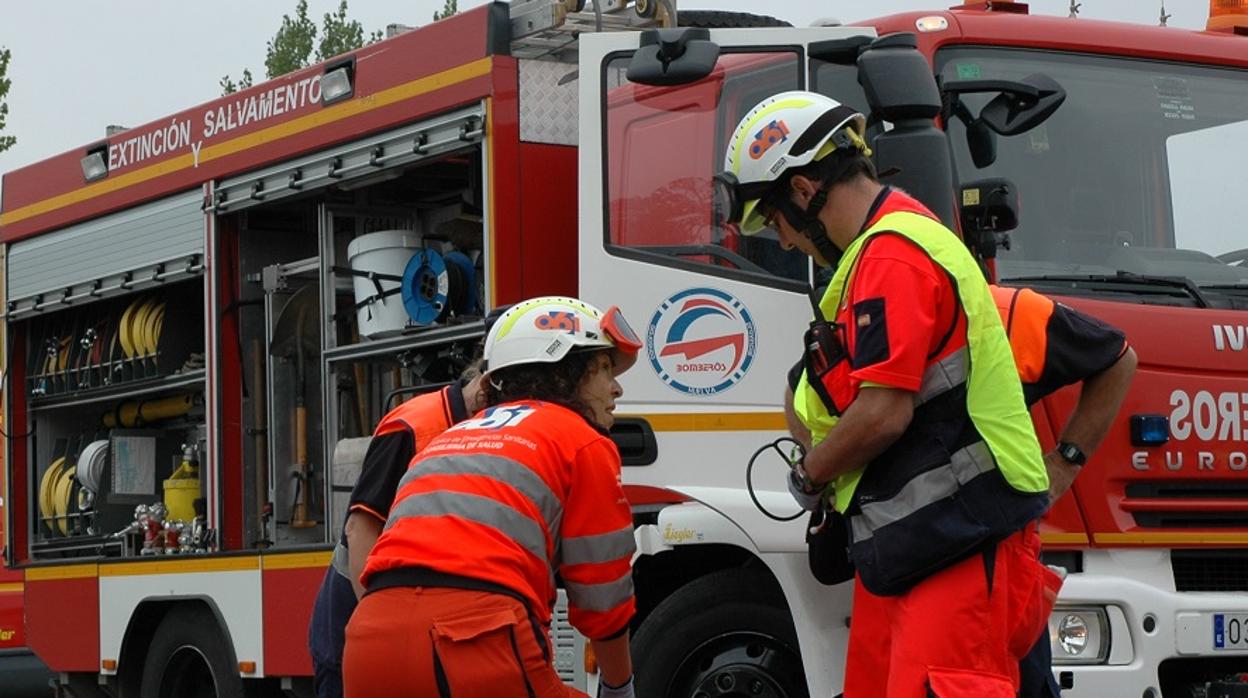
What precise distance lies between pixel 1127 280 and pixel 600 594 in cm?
259

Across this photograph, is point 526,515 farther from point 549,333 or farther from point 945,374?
point 945,374

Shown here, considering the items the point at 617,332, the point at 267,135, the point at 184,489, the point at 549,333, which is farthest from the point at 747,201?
the point at 184,489

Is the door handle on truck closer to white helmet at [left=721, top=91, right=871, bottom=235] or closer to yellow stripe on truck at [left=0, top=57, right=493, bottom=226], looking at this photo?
yellow stripe on truck at [left=0, top=57, right=493, bottom=226]

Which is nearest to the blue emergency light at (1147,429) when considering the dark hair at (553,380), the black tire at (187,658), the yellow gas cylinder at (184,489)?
the dark hair at (553,380)

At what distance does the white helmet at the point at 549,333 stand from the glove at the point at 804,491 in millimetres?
477

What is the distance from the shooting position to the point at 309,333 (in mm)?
8523

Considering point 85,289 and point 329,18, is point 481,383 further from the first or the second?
point 329,18

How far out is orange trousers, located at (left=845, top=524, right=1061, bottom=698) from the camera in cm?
409

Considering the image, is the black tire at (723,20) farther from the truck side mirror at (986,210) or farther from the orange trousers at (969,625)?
the orange trousers at (969,625)

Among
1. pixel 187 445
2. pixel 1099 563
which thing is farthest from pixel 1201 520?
pixel 187 445

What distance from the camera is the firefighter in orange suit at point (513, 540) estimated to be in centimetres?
411

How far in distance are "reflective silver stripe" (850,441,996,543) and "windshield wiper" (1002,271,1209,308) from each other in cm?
207

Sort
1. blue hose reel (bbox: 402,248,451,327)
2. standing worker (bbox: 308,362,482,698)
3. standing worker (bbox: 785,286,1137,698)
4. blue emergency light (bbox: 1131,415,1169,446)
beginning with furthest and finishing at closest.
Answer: blue hose reel (bbox: 402,248,451,327) → blue emergency light (bbox: 1131,415,1169,446) → standing worker (bbox: 308,362,482,698) → standing worker (bbox: 785,286,1137,698)

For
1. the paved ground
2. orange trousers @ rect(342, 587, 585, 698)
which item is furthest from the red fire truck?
the paved ground
